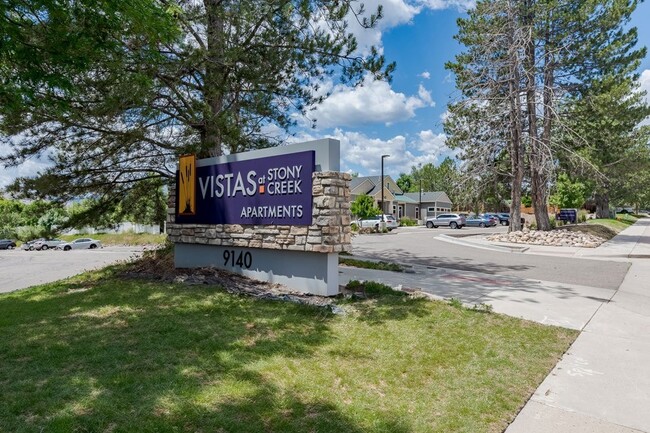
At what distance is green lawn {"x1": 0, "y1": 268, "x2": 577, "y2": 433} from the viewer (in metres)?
2.86

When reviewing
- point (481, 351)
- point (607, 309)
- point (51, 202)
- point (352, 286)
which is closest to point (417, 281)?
point (352, 286)

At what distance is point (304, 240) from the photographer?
634 centimetres

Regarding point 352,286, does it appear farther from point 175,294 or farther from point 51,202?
point 51,202

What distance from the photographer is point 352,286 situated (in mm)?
7148

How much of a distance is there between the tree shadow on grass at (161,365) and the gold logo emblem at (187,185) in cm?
268

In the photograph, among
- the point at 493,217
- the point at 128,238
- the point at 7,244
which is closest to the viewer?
the point at 128,238

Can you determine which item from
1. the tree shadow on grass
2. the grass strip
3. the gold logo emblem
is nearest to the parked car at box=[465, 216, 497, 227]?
the grass strip

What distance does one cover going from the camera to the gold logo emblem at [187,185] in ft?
27.7

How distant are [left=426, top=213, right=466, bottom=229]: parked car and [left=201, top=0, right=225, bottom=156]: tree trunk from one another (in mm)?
32027

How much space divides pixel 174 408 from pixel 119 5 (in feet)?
17.3

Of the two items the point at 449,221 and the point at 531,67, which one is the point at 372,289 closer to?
the point at 531,67

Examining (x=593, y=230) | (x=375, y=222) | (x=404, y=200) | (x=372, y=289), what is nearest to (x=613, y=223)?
(x=593, y=230)

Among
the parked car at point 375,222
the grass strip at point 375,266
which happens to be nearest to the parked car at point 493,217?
the parked car at point 375,222

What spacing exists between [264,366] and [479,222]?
37.7 metres
